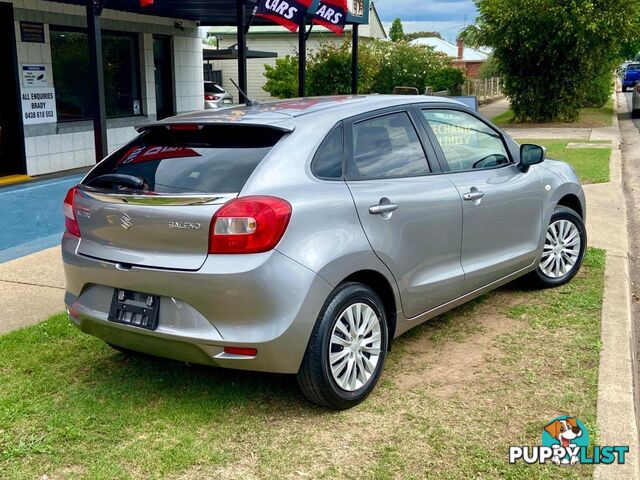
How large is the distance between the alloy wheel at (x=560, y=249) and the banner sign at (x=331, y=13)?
7.58 meters

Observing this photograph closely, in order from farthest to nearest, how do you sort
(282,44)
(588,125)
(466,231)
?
(282,44)
(588,125)
(466,231)

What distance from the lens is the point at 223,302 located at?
3.37 m

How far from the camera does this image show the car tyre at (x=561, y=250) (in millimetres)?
5699

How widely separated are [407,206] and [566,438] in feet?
5.02

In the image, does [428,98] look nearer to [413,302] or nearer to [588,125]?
[413,302]

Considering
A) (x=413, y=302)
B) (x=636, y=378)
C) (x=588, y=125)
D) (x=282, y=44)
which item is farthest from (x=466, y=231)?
(x=282, y=44)

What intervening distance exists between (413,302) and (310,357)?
96 centimetres

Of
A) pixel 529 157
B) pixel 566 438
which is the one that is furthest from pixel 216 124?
pixel 529 157

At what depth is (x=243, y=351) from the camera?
342 centimetres

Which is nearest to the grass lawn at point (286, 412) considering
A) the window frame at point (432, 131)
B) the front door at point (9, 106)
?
the window frame at point (432, 131)

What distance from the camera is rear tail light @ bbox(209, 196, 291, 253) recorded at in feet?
11.0

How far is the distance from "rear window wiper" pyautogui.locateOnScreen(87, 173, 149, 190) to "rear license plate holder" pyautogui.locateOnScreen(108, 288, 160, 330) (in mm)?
554

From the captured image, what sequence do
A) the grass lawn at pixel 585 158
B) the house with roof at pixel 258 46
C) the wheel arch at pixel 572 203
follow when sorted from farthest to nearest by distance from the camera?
the house with roof at pixel 258 46, the grass lawn at pixel 585 158, the wheel arch at pixel 572 203

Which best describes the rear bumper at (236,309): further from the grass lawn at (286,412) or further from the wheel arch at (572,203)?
the wheel arch at (572,203)
